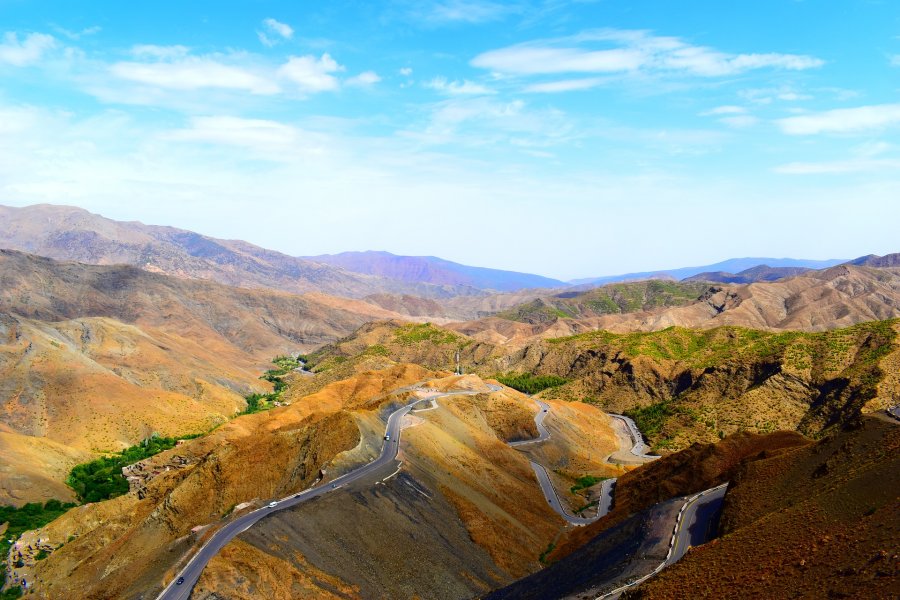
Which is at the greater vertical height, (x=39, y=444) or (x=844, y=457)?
(x=844, y=457)

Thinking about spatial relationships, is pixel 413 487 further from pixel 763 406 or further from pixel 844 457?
pixel 763 406

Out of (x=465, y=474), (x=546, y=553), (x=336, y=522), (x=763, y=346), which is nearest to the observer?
(x=336, y=522)

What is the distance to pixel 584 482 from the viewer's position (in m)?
78.6

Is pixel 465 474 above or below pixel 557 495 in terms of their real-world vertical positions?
above

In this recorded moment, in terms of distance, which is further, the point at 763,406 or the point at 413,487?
the point at 763,406

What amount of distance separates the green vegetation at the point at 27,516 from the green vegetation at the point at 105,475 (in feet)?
11.9

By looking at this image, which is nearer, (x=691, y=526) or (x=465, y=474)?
(x=691, y=526)

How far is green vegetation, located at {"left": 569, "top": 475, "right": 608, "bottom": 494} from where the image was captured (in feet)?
250

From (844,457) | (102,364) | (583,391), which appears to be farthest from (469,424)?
(102,364)

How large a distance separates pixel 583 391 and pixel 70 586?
104 meters

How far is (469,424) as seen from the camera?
81.6 m

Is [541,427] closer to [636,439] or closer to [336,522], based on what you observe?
[636,439]

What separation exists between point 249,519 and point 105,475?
63387 millimetres

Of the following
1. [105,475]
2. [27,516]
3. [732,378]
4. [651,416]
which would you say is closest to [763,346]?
[732,378]
